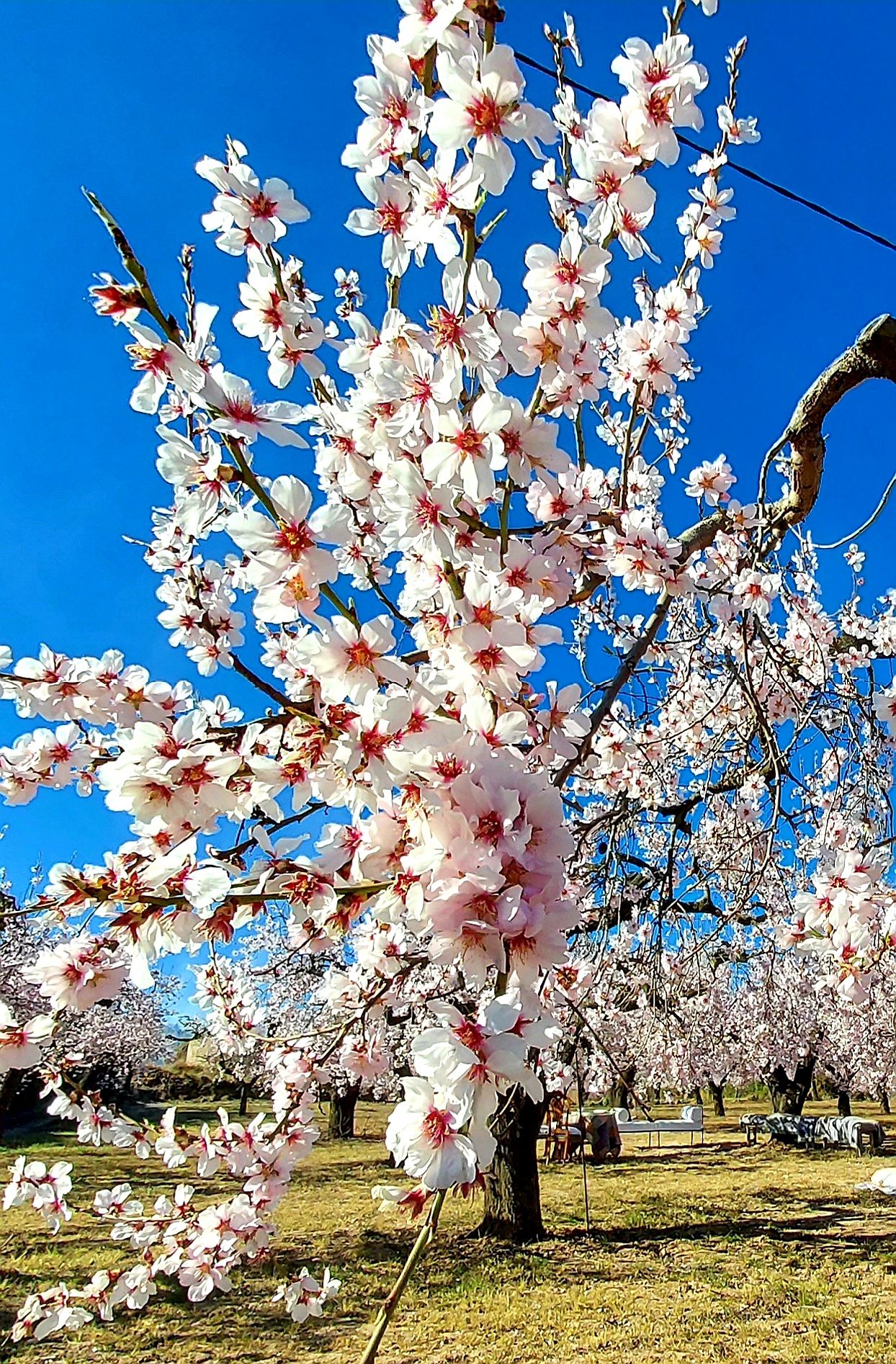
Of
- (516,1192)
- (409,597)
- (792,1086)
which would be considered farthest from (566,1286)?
(792,1086)

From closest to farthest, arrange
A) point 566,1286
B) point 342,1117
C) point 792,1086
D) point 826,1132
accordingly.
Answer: point 566,1286, point 826,1132, point 342,1117, point 792,1086

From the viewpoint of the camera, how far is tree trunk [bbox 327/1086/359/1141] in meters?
16.2

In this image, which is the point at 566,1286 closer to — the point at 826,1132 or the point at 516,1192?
the point at 516,1192

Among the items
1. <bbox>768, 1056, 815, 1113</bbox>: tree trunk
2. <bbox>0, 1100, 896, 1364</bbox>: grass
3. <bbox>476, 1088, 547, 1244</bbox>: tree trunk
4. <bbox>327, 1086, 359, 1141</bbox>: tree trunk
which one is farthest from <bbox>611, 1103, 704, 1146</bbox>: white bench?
<bbox>476, 1088, 547, 1244</bbox>: tree trunk

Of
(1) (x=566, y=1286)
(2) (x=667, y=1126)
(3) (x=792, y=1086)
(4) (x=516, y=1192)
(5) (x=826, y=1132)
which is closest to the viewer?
(1) (x=566, y=1286)

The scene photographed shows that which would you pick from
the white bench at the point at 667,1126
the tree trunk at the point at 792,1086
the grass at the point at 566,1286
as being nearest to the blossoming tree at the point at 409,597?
the grass at the point at 566,1286

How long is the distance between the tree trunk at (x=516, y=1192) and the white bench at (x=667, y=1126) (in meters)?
10.1

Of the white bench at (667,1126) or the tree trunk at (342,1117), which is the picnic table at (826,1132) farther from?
the tree trunk at (342,1117)

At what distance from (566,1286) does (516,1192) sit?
1.41m

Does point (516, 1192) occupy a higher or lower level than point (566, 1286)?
higher

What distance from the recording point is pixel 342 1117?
53.3 ft

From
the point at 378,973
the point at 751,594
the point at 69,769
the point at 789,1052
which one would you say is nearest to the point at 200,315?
the point at 69,769

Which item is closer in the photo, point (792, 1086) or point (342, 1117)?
point (342, 1117)

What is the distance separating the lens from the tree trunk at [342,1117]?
16.2m
